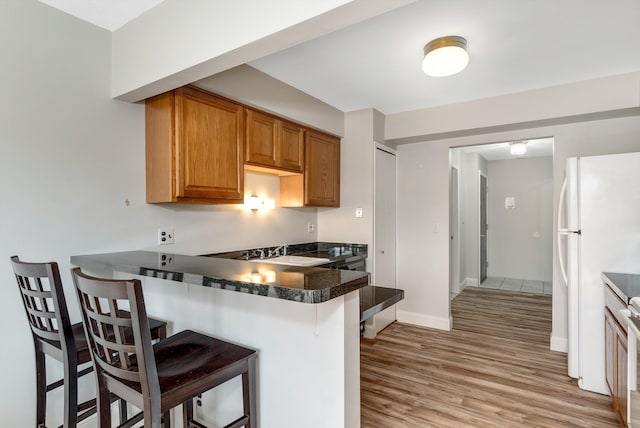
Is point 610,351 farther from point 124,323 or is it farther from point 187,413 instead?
point 124,323

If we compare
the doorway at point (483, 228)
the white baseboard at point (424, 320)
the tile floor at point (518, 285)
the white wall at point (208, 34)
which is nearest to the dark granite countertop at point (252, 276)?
the white wall at point (208, 34)

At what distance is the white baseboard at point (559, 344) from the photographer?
320cm

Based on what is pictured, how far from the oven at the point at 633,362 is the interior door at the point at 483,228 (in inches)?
182

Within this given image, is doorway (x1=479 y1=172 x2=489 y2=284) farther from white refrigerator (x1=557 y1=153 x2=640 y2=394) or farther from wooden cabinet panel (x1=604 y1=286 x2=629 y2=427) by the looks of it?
wooden cabinet panel (x1=604 y1=286 x2=629 y2=427)

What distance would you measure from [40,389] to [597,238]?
3.58m

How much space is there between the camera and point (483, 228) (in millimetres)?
6527

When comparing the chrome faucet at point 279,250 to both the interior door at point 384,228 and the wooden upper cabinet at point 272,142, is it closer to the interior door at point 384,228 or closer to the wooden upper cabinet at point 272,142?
the wooden upper cabinet at point 272,142

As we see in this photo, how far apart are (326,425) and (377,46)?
2236 millimetres

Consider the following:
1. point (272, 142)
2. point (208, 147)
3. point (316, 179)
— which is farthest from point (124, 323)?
point (316, 179)

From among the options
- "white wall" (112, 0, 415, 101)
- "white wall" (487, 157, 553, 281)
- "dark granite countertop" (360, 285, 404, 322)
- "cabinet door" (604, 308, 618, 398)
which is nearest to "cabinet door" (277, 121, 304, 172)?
"white wall" (112, 0, 415, 101)

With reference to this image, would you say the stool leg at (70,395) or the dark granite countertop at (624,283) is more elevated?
the dark granite countertop at (624,283)

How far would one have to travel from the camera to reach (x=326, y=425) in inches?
55.4

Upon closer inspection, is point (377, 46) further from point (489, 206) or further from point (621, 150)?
point (489, 206)

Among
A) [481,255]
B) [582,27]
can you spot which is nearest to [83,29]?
[582,27]
